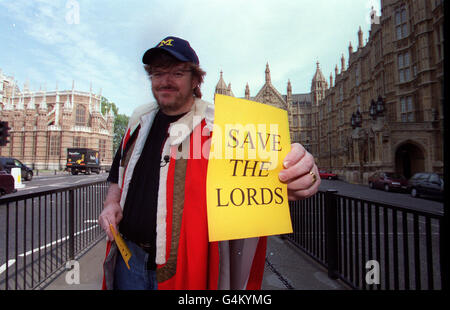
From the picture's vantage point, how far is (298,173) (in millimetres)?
1015

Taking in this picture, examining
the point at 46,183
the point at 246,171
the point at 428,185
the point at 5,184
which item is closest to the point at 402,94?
the point at 428,185

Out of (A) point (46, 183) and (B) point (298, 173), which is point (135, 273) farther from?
(A) point (46, 183)

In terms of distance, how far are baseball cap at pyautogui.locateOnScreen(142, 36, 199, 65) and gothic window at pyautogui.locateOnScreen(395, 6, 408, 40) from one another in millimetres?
29437

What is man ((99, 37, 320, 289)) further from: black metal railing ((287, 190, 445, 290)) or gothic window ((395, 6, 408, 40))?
gothic window ((395, 6, 408, 40))

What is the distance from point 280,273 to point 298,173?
278 cm

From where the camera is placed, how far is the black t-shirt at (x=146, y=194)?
125 cm

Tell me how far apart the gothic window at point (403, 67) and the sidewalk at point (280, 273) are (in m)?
25.9

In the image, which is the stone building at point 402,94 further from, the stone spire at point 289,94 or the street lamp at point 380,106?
the stone spire at point 289,94

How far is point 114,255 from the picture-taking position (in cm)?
139

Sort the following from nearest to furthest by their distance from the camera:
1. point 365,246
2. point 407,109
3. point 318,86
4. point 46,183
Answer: point 365,246, point 46,183, point 407,109, point 318,86

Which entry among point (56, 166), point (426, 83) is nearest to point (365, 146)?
point (426, 83)

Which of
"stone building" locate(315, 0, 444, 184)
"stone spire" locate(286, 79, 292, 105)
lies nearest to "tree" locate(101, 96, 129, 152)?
"stone spire" locate(286, 79, 292, 105)

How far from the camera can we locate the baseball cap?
127cm

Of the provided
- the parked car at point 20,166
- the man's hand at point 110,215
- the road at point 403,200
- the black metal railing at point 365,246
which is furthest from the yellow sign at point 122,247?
the parked car at point 20,166
